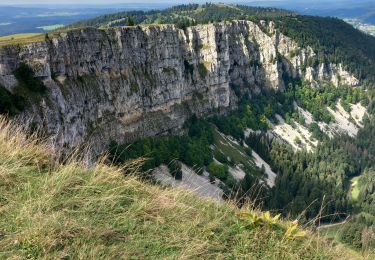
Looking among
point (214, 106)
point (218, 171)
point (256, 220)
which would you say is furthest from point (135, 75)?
point (256, 220)

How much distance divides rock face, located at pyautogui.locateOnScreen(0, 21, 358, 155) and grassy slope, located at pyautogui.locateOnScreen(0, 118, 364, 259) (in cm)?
1798

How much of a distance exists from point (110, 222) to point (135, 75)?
86240 millimetres

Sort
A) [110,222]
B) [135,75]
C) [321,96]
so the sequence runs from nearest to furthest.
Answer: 1. [110,222]
2. [135,75]
3. [321,96]

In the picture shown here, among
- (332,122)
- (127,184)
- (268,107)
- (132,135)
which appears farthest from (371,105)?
(127,184)

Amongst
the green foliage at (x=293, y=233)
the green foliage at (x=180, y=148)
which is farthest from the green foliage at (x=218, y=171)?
the green foliage at (x=293, y=233)

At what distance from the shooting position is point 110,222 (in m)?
9.84

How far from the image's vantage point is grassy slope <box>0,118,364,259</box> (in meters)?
8.78

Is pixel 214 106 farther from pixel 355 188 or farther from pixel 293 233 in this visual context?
pixel 293 233

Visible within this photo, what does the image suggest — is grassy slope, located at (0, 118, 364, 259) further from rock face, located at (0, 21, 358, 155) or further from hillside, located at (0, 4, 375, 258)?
rock face, located at (0, 21, 358, 155)

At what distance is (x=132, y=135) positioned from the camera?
3588 inches

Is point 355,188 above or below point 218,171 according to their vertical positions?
below

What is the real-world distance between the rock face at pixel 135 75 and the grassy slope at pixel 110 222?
1798 cm

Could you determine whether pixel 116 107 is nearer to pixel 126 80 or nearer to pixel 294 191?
pixel 126 80

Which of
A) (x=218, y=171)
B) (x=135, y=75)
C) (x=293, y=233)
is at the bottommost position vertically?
(x=218, y=171)
